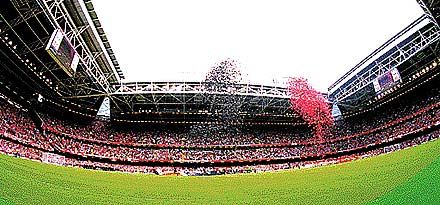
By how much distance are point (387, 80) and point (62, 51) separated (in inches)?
611

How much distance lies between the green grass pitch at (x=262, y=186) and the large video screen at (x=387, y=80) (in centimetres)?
1678

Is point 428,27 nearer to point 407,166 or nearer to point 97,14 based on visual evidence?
point 97,14

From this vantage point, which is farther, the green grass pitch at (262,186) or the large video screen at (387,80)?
the large video screen at (387,80)

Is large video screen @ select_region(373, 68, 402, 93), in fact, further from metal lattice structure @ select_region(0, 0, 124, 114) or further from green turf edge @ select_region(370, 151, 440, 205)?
green turf edge @ select_region(370, 151, 440, 205)

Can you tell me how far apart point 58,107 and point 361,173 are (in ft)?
69.9

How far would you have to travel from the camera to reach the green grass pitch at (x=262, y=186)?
2.70 m

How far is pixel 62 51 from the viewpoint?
15062mm

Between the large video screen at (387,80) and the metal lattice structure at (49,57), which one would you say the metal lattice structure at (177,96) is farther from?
the large video screen at (387,80)

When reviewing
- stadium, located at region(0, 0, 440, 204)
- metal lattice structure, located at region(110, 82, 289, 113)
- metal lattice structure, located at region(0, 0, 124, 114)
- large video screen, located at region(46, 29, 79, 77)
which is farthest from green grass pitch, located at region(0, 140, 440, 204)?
metal lattice structure, located at region(110, 82, 289, 113)

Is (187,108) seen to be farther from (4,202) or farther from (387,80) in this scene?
(4,202)

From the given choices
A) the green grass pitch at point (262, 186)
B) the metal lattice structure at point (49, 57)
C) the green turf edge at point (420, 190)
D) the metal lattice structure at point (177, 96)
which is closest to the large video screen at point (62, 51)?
the metal lattice structure at point (49, 57)

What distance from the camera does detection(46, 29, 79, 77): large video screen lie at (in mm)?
14268

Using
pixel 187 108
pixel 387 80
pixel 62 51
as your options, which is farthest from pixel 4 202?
pixel 187 108

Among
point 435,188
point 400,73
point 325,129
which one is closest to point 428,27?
point 400,73
